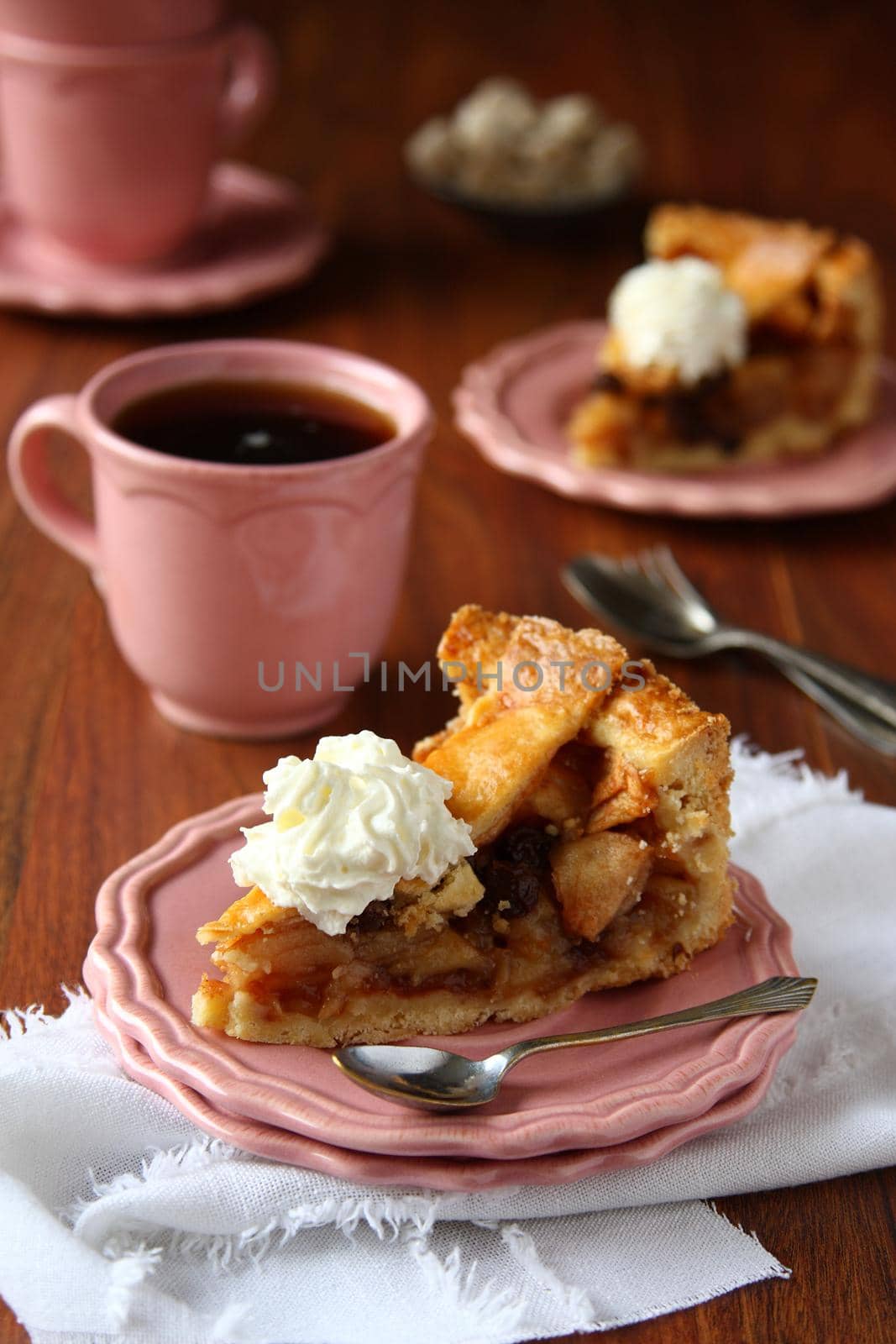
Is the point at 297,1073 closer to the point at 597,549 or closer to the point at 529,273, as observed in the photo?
the point at 597,549

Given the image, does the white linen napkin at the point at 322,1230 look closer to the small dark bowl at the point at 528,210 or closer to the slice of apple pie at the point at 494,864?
the slice of apple pie at the point at 494,864

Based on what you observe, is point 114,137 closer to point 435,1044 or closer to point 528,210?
point 528,210

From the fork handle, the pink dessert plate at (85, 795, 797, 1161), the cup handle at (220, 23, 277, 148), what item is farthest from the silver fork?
the cup handle at (220, 23, 277, 148)

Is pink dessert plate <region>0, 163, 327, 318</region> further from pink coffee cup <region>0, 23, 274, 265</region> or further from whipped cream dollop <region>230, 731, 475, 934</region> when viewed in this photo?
whipped cream dollop <region>230, 731, 475, 934</region>

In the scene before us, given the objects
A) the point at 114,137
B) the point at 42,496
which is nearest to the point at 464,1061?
the point at 42,496

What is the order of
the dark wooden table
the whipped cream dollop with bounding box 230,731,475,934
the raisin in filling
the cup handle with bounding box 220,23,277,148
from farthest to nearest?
the cup handle with bounding box 220,23,277,148, the dark wooden table, the raisin in filling, the whipped cream dollop with bounding box 230,731,475,934
